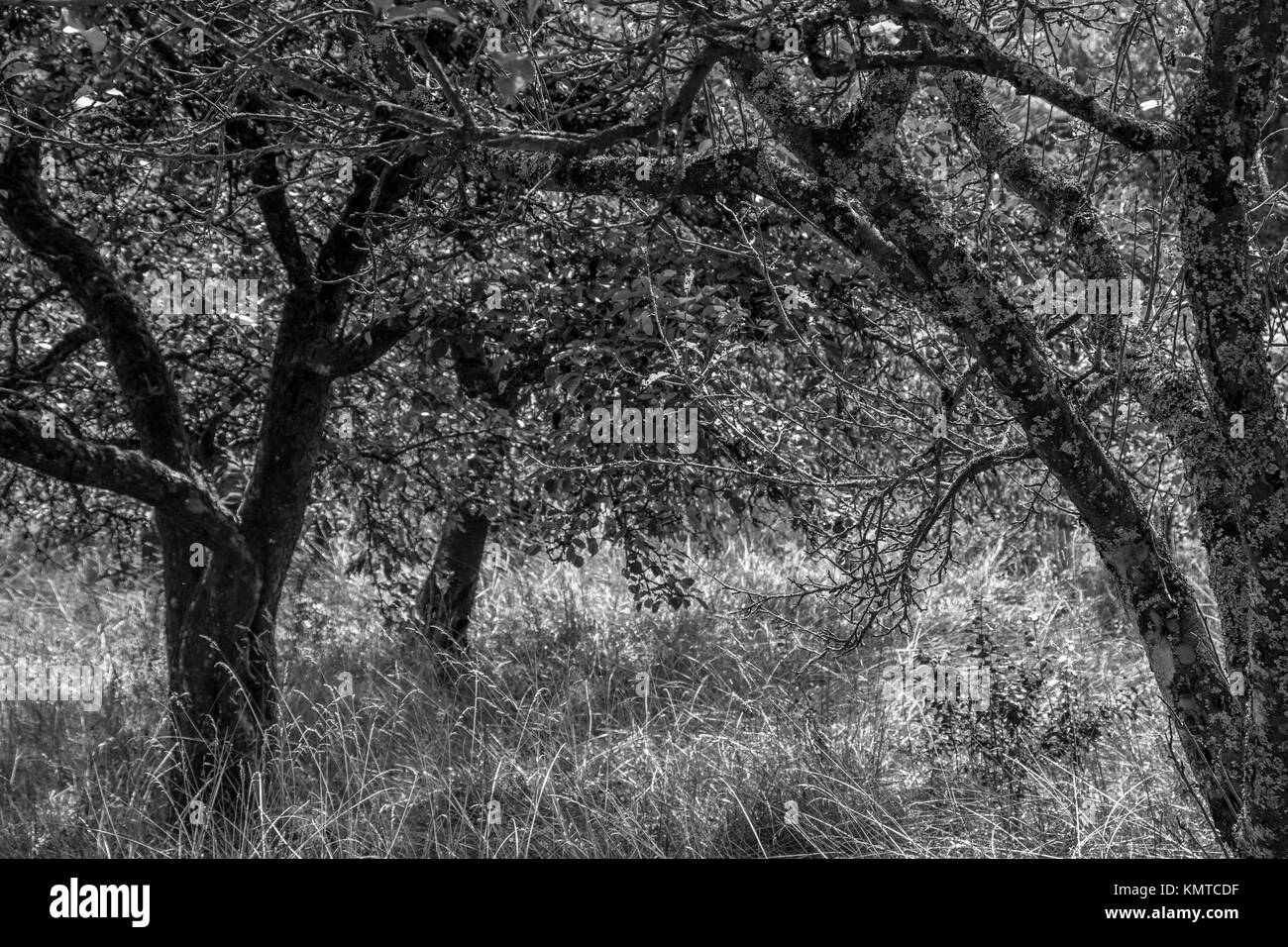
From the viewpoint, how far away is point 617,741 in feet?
17.7

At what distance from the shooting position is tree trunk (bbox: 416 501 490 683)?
6293mm

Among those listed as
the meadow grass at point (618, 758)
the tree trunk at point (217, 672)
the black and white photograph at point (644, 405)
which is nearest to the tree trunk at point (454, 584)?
the black and white photograph at point (644, 405)

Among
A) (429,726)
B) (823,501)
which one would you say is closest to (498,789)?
(429,726)

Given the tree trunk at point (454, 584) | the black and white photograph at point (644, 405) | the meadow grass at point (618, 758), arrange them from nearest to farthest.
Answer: the black and white photograph at point (644, 405) < the meadow grass at point (618, 758) < the tree trunk at point (454, 584)

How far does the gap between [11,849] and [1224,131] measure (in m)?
4.78

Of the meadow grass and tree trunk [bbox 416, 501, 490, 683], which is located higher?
tree trunk [bbox 416, 501, 490, 683]

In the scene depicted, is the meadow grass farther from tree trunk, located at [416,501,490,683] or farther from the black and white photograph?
tree trunk, located at [416,501,490,683]

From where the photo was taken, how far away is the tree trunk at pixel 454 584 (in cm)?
629

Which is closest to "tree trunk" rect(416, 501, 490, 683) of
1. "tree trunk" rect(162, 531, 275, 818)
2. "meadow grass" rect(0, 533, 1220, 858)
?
"meadow grass" rect(0, 533, 1220, 858)

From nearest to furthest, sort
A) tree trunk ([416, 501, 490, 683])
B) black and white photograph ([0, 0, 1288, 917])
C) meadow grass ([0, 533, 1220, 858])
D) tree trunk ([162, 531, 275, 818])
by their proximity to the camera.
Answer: black and white photograph ([0, 0, 1288, 917]) → meadow grass ([0, 533, 1220, 858]) → tree trunk ([162, 531, 275, 818]) → tree trunk ([416, 501, 490, 683])

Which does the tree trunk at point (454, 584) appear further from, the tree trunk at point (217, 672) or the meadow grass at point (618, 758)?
the tree trunk at point (217, 672)

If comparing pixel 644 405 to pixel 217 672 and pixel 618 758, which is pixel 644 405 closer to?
pixel 618 758

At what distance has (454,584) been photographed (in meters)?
6.37

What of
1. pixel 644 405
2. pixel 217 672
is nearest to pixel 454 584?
pixel 217 672
